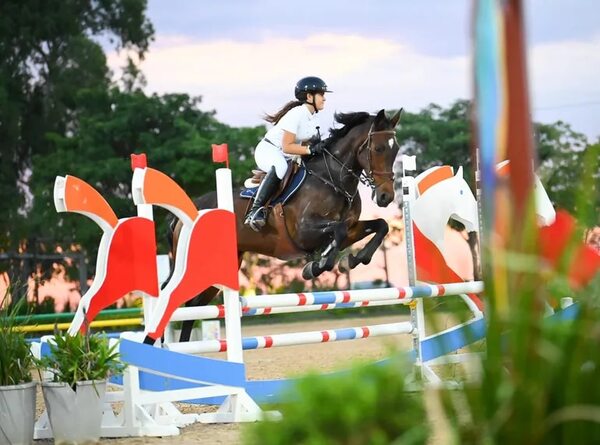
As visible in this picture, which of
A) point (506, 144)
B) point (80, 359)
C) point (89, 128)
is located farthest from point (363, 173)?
point (89, 128)

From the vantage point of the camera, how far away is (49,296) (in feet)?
58.2

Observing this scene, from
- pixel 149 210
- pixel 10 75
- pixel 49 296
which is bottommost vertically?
pixel 49 296

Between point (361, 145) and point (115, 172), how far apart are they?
1497 centimetres

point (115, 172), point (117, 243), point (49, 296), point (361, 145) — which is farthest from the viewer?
point (115, 172)

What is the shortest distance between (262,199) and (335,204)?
0.49m

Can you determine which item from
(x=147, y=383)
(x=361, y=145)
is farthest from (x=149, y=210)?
(x=361, y=145)

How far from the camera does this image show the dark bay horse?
6.63 metres

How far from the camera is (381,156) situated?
21.6 ft

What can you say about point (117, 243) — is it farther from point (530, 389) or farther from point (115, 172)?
point (115, 172)

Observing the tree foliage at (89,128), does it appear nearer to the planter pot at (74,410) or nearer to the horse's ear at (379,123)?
the horse's ear at (379,123)

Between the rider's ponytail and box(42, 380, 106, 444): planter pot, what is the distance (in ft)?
9.44

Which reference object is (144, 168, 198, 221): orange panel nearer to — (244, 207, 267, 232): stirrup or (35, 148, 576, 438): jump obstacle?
(35, 148, 576, 438): jump obstacle

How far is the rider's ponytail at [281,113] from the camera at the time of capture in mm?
6660

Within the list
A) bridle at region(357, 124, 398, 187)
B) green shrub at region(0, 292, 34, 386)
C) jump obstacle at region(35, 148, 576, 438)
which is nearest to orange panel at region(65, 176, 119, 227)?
jump obstacle at region(35, 148, 576, 438)
